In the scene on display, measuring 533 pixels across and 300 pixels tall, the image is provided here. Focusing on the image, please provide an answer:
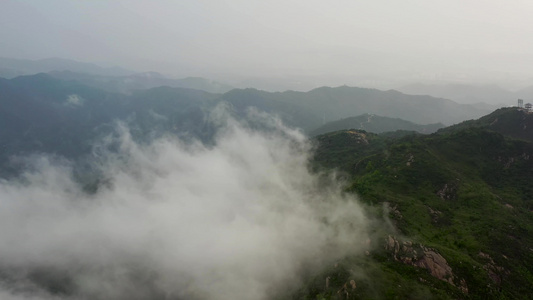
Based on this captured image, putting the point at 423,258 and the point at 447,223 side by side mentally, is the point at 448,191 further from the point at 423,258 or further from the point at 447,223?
the point at 423,258

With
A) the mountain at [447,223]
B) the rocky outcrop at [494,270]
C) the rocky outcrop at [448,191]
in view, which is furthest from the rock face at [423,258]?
the rocky outcrop at [448,191]

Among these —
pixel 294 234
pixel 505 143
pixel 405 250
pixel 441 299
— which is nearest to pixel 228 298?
pixel 294 234

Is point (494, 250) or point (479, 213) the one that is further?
point (479, 213)

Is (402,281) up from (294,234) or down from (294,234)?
up

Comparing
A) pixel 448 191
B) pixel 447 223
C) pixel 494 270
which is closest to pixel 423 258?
pixel 494 270

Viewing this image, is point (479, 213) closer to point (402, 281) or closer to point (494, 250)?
point (494, 250)
